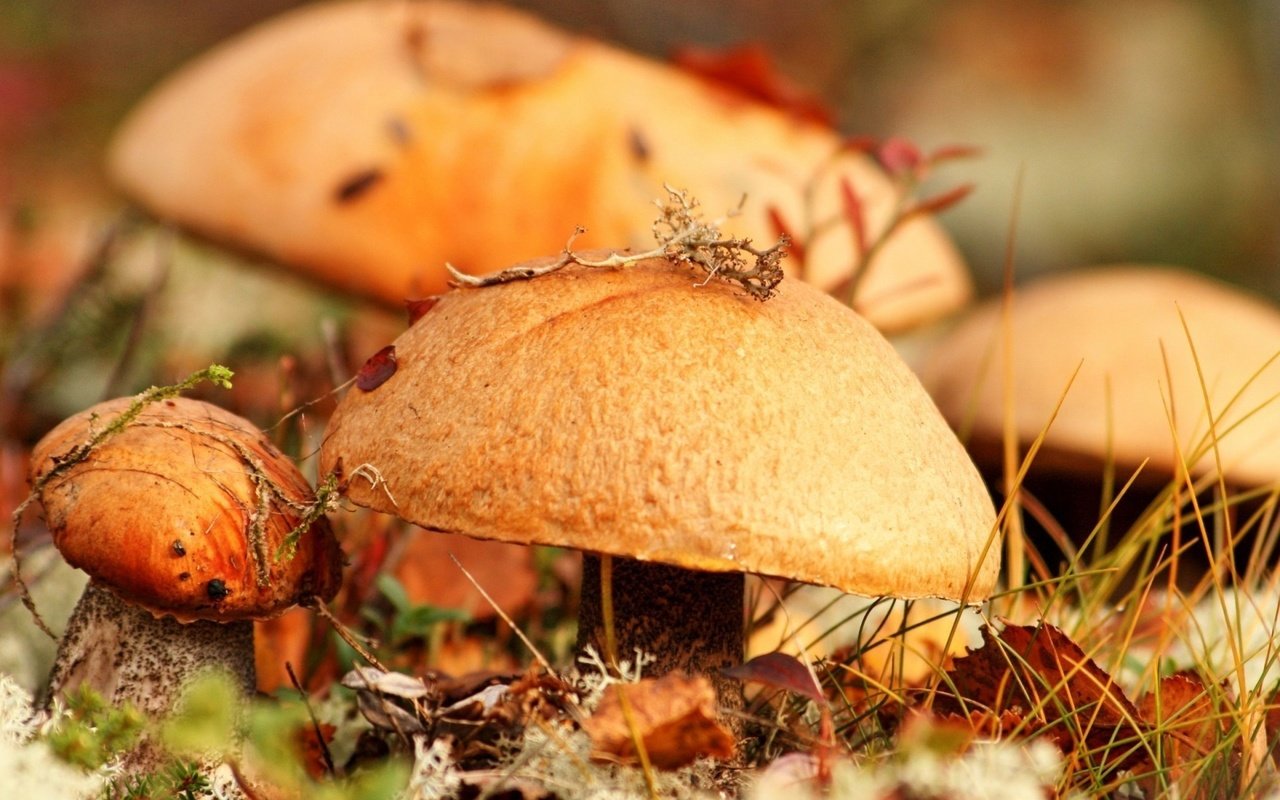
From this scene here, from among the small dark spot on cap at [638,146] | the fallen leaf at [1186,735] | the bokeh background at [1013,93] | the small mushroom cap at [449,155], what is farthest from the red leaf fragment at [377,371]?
the bokeh background at [1013,93]

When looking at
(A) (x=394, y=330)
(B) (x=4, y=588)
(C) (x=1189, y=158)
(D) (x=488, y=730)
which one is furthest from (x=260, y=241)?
(C) (x=1189, y=158)

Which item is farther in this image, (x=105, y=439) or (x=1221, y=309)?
(x=1221, y=309)

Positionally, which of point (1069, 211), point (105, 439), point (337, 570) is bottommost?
point (1069, 211)

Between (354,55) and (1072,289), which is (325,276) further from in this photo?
(1072,289)

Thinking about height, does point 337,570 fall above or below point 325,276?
above

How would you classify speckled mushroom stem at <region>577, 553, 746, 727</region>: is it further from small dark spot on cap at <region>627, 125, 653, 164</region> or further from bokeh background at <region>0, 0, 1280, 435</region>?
bokeh background at <region>0, 0, 1280, 435</region>

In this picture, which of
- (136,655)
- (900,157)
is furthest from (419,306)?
(900,157)

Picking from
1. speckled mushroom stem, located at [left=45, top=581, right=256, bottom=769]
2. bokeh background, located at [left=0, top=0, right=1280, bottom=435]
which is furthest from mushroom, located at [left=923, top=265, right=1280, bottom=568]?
bokeh background, located at [left=0, top=0, right=1280, bottom=435]

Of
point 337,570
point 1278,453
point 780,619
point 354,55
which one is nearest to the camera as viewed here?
point 337,570
